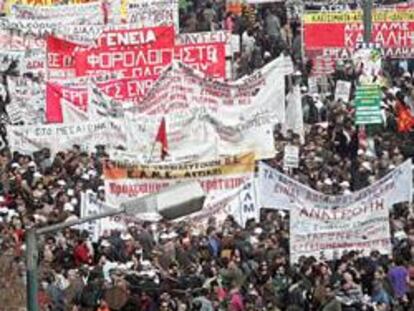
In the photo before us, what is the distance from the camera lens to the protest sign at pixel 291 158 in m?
30.1

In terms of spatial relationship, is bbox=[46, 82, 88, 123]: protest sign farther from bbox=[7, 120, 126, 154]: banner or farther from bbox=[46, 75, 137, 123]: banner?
bbox=[7, 120, 126, 154]: banner

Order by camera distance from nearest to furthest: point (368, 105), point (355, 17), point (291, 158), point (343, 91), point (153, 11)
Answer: point (291, 158) → point (368, 105) → point (343, 91) → point (355, 17) → point (153, 11)

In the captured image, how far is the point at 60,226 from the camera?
55.4 feet

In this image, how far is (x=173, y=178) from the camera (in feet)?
91.0

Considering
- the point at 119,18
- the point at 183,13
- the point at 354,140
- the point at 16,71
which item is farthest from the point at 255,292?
the point at 183,13

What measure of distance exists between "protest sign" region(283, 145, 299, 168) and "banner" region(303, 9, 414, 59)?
6.50 meters

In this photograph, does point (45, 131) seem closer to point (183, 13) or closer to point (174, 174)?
point (174, 174)

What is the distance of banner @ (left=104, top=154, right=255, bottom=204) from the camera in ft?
90.9

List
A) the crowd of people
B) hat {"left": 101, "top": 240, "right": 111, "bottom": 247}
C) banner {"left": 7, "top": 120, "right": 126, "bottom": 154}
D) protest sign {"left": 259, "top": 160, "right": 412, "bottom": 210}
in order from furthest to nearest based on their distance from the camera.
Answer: banner {"left": 7, "top": 120, "right": 126, "bottom": 154} → hat {"left": 101, "top": 240, "right": 111, "bottom": 247} → protest sign {"left": 259, "top": 160, "right": 412, "bottom": 210} → the crowd of people

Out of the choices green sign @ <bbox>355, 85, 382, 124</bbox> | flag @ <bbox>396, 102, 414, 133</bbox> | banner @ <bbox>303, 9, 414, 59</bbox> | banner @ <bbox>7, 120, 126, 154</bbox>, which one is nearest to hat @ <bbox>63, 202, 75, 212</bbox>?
banner @ <bbox>7, 120, 126, 154</bbox>

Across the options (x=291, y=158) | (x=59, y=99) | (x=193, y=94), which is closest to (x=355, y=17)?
(x=193, y=94)

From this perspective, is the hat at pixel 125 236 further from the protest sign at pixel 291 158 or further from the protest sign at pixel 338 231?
the protest sign at pixel 291 158

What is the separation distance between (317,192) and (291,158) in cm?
333

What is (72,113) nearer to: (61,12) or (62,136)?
(62,136)
